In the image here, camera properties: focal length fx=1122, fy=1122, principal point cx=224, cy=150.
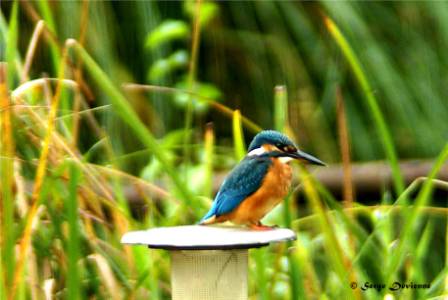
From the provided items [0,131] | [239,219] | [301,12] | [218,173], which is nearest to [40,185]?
[0,131]

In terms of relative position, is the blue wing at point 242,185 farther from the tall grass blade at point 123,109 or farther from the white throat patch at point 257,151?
the tall grass blade at point 123,109

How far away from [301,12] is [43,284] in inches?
40.0

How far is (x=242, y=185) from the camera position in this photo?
1.20 m

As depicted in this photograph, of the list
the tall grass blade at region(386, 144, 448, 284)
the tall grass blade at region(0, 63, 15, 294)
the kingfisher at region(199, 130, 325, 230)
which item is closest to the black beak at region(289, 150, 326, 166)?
the kingfisher at region(199, 130, 325, 230)

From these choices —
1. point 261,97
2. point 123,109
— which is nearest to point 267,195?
point 123,109

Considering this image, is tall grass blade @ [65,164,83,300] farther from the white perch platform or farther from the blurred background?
the blurred background

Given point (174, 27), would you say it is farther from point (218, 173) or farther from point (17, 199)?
point (17, 199)

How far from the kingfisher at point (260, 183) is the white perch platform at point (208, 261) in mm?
22

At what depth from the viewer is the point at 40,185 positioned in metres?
1.39

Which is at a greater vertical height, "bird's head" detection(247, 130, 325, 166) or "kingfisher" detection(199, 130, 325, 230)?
"bird's head" detection(247, 130, 325, 166)

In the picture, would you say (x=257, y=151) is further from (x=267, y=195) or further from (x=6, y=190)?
(x=6, y=190)

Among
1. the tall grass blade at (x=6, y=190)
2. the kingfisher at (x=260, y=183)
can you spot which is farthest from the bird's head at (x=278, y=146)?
the tall grass blade at (x=6, y=190)

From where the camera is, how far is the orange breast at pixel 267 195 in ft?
3.90

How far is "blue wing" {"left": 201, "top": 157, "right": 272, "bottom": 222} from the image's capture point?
1189 mm
